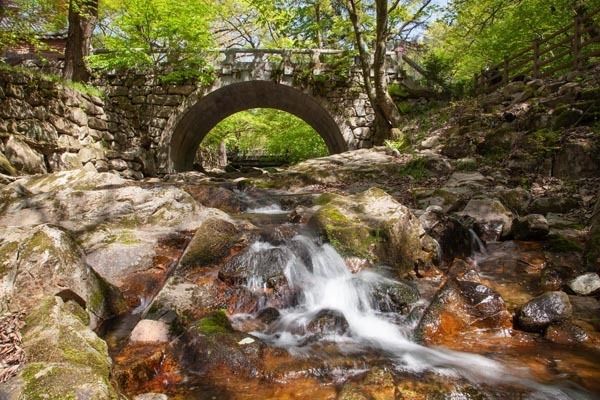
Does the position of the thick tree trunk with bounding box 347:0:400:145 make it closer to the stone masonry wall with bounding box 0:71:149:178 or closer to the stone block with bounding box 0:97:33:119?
the stone masonry wall with bounding box 0:71:149:178

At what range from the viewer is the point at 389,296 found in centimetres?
411

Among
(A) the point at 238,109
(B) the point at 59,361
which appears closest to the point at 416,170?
(B) the point at 59,361

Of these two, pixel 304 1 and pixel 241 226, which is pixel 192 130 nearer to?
pixel 304 1

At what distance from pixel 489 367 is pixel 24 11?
570 inches

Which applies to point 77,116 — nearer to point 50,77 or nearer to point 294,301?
point 50,77

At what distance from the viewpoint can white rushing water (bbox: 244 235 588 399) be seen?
9.75 feet

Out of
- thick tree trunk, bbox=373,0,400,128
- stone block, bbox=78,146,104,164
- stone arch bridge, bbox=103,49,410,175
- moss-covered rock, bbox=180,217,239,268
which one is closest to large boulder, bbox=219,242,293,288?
moss-covered rock, bbox=180,217,239,268

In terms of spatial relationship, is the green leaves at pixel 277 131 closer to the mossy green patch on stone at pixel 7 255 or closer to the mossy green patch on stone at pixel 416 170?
the mossy green patch on stone at pixel 416 170

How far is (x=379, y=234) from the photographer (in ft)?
16.7

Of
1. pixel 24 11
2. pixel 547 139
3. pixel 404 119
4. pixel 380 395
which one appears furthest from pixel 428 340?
pixel 24 11

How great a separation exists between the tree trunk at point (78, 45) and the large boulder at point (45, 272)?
10.2 metres

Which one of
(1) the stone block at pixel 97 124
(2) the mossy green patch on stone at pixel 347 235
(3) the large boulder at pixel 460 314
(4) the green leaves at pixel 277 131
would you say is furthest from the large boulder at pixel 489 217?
(4) the green leaves at pixel 277 131

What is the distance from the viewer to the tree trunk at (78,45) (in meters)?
11.8

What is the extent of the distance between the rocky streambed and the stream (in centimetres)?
2
